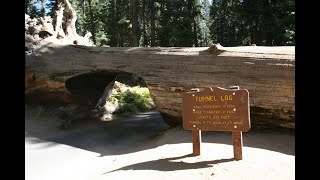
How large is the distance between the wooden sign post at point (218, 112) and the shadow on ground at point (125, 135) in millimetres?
951

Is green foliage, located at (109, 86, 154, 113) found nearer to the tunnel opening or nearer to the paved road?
the tunnel opening

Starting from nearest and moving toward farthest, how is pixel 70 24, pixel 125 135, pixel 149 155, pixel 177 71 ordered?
1. pixel 149 155
2. pixel 177 71
3. pixel 125 135
4. pixel 70 24

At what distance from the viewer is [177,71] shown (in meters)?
9.81

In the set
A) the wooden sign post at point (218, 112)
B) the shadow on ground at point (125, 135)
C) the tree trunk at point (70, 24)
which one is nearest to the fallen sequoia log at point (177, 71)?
the shadow on ground at point (125, 135)

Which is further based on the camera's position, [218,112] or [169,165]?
[218,112]

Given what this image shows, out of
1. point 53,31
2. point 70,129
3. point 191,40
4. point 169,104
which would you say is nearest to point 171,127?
point 169,104

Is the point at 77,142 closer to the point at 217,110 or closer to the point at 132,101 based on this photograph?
the point at 217,110

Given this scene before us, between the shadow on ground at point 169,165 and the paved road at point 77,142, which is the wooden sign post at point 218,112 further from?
the paved road at point 77,142

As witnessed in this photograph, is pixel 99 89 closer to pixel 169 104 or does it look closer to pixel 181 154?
pixel 169 104

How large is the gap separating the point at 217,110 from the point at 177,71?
3.05m

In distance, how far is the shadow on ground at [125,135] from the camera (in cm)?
816

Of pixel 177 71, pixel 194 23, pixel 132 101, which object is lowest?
pixel 132 101

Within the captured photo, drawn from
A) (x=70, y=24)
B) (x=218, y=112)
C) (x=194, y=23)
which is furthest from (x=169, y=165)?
(x=194, y=23)

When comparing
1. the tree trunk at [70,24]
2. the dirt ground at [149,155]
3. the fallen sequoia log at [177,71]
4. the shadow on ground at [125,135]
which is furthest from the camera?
the tree trunk at [70,24]
